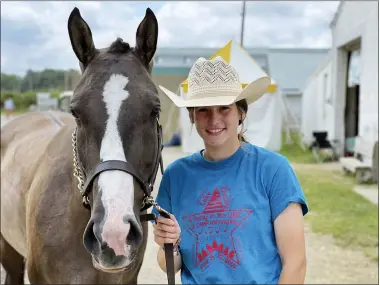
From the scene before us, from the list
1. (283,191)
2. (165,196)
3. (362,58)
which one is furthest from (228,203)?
(362,58)

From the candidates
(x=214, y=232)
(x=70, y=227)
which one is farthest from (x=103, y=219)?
(x=70, y=227)

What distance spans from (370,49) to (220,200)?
9733mm

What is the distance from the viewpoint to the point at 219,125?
1.87 metres

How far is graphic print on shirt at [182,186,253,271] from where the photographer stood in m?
1.79

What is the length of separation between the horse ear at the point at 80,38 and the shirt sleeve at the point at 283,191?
3.30 ft

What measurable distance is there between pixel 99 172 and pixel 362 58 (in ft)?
34.5

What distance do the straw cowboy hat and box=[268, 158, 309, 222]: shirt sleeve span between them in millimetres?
335

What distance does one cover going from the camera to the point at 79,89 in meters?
2.02

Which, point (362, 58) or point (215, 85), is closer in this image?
point (215, 85)

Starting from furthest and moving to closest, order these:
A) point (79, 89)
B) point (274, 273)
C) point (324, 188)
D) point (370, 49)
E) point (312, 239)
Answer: point (370, 49)
point (324, 188)
point (312, 239)
point (79, 89)
point (274, 273)

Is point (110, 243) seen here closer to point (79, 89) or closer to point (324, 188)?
point (79, 89)

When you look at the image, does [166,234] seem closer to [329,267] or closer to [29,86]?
[329,267]

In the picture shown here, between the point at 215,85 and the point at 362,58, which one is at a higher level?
the point at 362,58

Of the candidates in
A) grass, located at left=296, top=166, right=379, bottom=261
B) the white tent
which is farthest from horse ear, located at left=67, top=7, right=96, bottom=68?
the white tent
